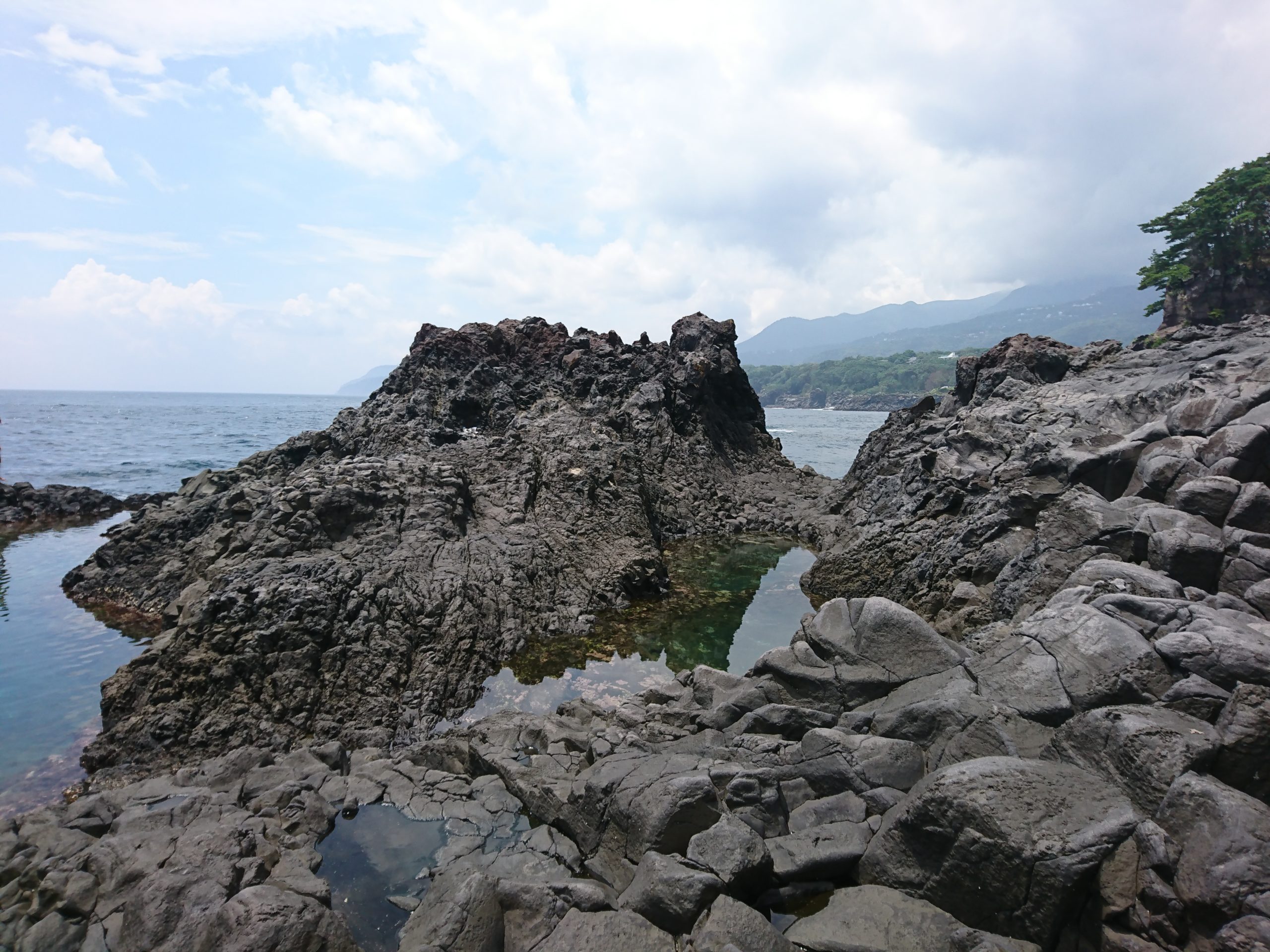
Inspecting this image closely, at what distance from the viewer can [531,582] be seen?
64.2 ft

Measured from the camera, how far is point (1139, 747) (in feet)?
22.3

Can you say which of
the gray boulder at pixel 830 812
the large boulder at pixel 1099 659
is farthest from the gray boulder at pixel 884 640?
the gray boulder at pixel 830 812

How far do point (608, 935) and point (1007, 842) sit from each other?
404cm

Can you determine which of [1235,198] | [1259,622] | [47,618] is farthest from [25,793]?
[1235,198]

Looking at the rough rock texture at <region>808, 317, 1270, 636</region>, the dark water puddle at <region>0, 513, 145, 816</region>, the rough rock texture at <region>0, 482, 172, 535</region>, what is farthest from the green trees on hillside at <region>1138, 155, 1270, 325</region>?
the rough rock texture at <region>0, 482, 172, 535</region>

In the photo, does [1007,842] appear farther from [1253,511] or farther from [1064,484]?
[1064,484]

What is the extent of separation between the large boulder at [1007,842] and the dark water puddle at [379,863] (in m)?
5.48

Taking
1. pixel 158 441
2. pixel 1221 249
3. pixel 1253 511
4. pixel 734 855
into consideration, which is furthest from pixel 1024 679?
pixel 158 441

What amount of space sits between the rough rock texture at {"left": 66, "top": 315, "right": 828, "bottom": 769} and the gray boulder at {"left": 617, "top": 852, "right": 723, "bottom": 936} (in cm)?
781

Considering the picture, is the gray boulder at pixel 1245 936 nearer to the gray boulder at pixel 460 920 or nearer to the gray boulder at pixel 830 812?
the gray boulder at pixel 830 812

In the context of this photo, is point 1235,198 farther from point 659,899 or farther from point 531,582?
point 659,899

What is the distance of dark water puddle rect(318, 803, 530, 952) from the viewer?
309 inches

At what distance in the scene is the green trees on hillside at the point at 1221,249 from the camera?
42125 mm

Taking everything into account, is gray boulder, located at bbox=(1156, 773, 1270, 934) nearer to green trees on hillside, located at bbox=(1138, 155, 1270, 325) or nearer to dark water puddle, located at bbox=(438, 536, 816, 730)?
dark water puddle, located at bbox=(438, 536, 816, 730)
